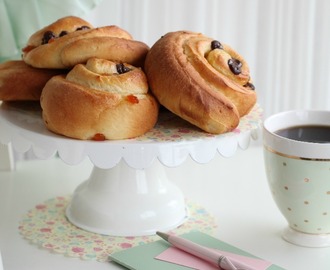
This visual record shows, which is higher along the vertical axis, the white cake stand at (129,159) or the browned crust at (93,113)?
the browned crust at (93,113)

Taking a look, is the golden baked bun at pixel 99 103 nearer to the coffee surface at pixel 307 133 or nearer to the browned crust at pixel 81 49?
the browned crust at pixel 81 49

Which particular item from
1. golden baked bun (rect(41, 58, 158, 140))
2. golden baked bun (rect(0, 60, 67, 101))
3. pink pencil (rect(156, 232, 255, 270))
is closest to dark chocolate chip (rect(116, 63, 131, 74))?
golden baked bun (rect(41, 58, 158, 140))

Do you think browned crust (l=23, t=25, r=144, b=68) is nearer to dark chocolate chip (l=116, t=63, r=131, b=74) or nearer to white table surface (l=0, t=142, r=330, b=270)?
dark chocolate chip (l=116, t=63, r=131, b=74)

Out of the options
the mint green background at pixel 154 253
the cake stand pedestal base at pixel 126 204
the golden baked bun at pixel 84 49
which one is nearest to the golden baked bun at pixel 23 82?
the golden baked bun at pixel 84 49

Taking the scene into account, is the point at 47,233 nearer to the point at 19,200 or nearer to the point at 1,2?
the point at 19,200

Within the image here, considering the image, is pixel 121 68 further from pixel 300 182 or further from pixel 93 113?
pixel 300 182

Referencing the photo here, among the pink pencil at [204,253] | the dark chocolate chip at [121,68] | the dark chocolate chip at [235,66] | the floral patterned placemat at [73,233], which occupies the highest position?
the dark chocolate chip at [121,68]

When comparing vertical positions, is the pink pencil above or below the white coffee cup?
below
